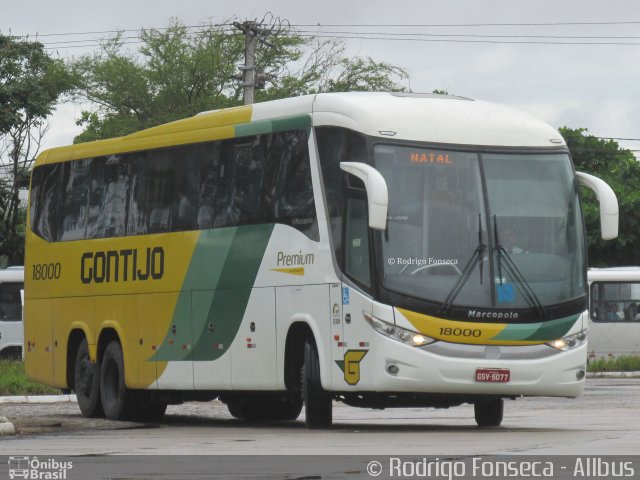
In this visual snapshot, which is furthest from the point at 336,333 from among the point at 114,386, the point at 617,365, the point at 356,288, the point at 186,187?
the point at 617,365

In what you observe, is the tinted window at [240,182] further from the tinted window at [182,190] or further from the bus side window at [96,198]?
the bus side window at [96,198]

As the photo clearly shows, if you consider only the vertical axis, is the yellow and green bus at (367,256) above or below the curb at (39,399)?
above

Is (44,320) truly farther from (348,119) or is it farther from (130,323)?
(348,119)

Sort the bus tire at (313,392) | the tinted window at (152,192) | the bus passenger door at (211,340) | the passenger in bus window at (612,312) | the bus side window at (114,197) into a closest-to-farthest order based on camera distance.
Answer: the bus tire at (313,392) < the bus passenger door at (211,340) < the tinted window at (152,192) < the bus side window at (114,197) < the passenger in bus window at (612,312)

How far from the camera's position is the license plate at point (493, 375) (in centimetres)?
1659

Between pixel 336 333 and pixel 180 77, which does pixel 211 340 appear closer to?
pixel 336 333

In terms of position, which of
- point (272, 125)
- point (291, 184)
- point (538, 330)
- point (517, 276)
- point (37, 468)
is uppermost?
point (272, 125)

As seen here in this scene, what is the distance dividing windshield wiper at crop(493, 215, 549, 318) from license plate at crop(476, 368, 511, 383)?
2.58 feet

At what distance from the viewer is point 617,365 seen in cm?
3934

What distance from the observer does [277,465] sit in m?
12.1

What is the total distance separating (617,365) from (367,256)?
23.8 metres

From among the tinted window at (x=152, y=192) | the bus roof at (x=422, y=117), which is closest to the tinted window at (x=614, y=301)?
the tinted window at (x=152, y=192)

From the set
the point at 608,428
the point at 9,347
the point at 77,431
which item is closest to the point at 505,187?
the point at 608,428

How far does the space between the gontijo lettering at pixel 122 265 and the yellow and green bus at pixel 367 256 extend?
0.05 meters
